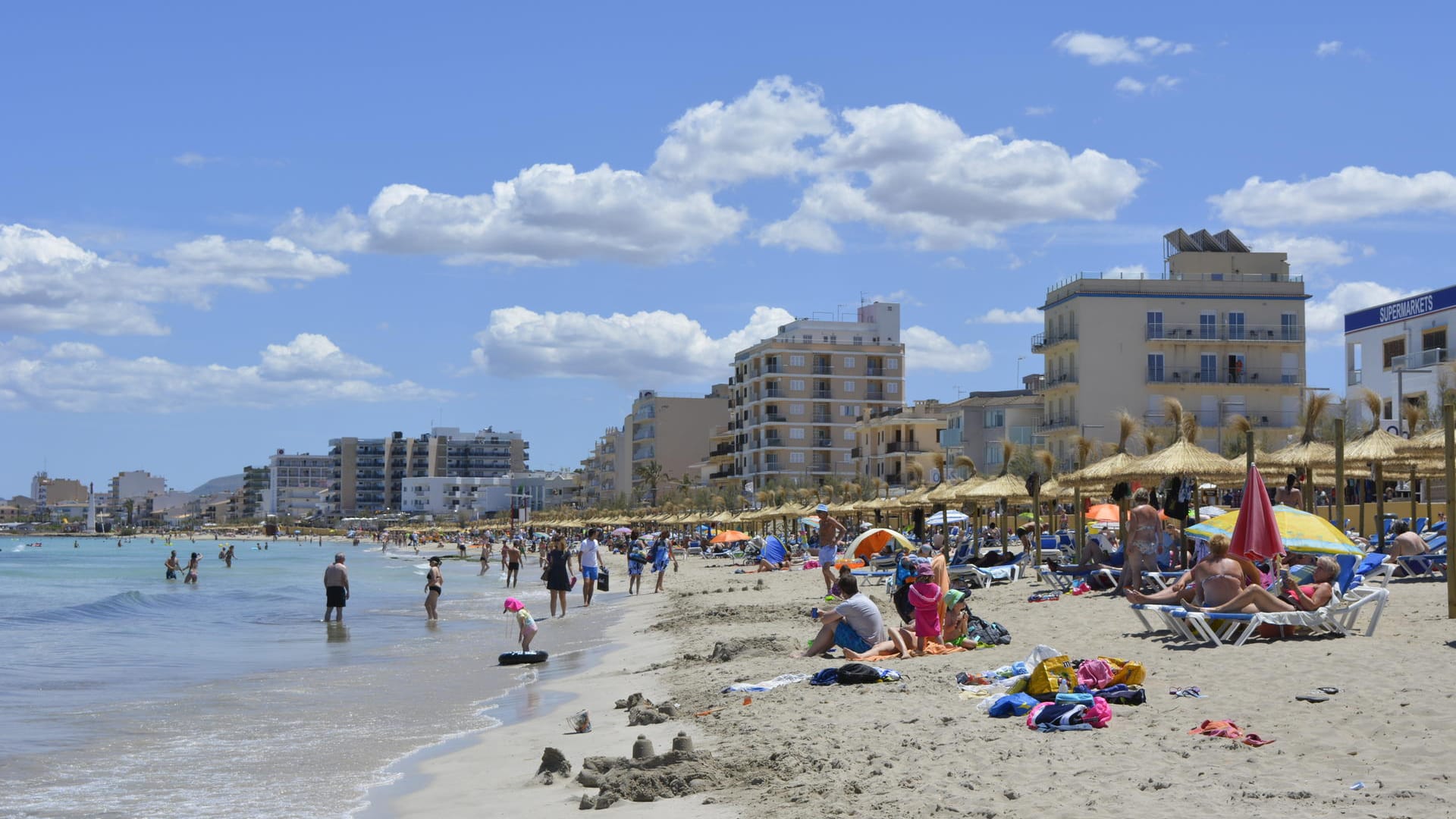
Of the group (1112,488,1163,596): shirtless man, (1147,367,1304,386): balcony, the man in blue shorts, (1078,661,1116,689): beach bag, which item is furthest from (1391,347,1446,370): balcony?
(1078,661,1116,689): beach bag

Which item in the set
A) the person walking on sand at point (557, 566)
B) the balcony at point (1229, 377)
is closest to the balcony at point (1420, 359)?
the balcony at point (1229, 377)

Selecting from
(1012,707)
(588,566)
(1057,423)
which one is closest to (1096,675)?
(1012,707)

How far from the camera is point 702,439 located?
125m

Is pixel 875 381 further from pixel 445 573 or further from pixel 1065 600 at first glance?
pixel 1065 600

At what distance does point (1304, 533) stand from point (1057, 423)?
2049 inches

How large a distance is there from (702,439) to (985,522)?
73.1 m

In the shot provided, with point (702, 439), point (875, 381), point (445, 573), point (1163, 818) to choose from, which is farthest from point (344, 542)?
point (1163, 818)

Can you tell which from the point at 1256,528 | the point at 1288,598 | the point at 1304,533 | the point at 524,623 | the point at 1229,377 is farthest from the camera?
the point at 1229,377

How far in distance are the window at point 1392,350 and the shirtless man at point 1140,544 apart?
41531mm

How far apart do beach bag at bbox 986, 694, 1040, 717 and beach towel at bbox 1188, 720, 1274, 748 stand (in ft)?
4.02

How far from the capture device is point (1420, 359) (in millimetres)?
50125

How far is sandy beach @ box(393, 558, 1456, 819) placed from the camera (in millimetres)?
6480

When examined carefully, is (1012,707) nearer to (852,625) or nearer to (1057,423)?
(852,625)

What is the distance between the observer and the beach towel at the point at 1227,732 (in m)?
7.34
